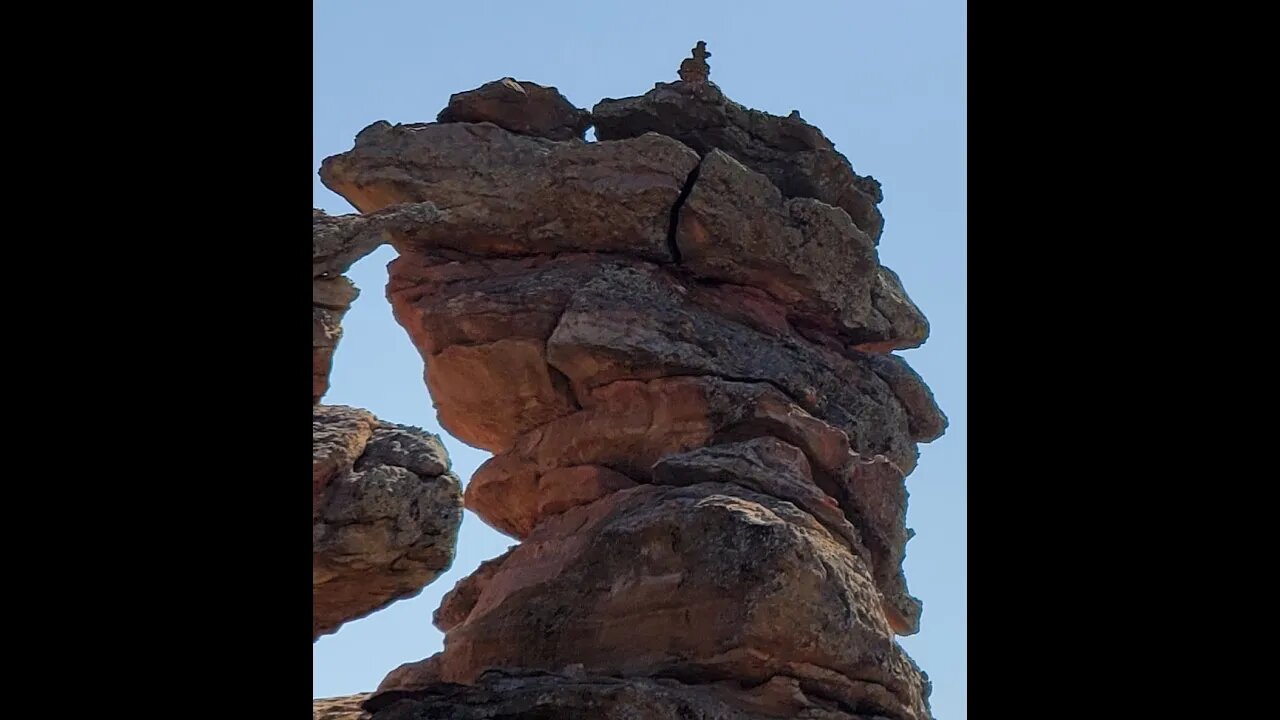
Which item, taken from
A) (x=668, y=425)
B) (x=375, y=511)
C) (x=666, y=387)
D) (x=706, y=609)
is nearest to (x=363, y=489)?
(x=375, y=511)

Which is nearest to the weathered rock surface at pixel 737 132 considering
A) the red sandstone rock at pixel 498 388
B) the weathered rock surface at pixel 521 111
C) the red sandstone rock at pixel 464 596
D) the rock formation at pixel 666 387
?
the rock formation at pixel 666 387

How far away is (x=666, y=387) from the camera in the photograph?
20.4 meters

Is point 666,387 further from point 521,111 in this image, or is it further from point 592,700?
point 592,700

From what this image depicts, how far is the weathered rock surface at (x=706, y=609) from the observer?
16984 millimetres

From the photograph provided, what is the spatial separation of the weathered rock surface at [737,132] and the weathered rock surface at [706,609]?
6.05m

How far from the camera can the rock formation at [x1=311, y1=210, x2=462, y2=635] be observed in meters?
17.0

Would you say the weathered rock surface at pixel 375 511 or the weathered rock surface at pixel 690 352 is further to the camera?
the weathered rock surface at pixel 690 352

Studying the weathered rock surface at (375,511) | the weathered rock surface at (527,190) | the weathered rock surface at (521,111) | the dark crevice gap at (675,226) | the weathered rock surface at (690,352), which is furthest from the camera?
the weathered rock surface at (521,111)

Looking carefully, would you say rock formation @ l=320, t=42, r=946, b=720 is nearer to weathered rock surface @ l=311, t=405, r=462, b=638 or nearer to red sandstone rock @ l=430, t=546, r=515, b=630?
red sandstone rock @ l=430, t=546, r=515, b=630

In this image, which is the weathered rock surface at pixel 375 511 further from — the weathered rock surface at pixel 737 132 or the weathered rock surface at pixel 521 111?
the weathered rock surface at pixel 737 132

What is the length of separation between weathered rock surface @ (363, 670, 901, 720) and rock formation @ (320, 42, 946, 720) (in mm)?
69

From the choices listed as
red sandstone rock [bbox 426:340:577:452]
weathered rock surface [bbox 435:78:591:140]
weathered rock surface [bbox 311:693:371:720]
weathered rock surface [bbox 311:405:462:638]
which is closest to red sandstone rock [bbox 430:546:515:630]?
red sandstone rock [bbox 426:340:577:452]

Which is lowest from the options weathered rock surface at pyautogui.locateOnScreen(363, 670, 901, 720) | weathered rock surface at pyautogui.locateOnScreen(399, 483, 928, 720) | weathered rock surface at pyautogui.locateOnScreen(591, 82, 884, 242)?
weathered rock surface at pyautogui.locateOnScreen(363, 670, 901, 720)
